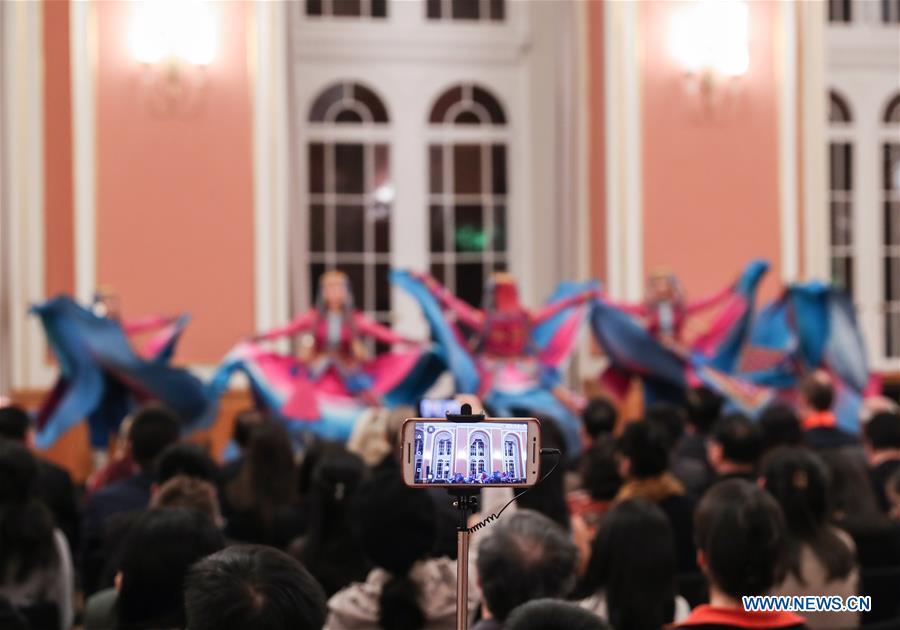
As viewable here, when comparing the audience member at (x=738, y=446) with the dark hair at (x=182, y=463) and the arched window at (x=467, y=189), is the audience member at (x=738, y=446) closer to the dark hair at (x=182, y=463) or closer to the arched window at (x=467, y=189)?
the dark hair at (x=182, y=463)

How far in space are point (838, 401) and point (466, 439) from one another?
6097 mm

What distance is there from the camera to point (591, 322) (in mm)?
7617

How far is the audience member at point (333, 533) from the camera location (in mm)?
2736

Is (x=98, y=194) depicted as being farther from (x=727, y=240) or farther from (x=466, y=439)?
(x=466, y=439)

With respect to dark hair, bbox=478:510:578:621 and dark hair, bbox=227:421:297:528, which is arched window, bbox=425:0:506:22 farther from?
dark hair, bbox=478:510:578:621

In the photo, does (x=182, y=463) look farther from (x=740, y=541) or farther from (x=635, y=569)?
(x=740, y=541)

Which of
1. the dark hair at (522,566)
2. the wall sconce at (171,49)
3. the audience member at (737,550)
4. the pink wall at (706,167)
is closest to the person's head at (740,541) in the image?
the audience member at (737,550)

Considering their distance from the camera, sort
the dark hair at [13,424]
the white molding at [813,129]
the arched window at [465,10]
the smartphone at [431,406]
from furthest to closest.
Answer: the arched window at [465,10], the white molding at [813,129], the dark hair at [13,424], the smartphone at [431,406]

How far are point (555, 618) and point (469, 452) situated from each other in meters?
0.22

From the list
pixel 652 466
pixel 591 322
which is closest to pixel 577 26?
pixel 591 322

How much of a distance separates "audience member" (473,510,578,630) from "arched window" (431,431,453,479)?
655mm

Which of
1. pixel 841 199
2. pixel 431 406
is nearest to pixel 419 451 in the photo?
pixel 431 406

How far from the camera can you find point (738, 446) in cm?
369

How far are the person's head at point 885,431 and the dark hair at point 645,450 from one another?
125 cm
